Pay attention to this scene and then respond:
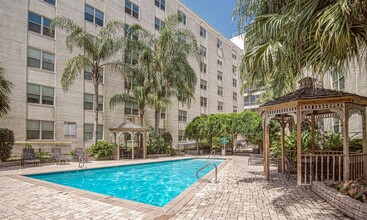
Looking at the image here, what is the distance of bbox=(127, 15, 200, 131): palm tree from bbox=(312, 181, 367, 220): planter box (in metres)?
15.4

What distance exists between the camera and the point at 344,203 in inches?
210

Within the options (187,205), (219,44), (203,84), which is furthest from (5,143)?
(219,44)

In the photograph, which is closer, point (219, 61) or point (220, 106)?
point (219, 61)

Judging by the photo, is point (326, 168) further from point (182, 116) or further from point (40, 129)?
point (182, 116)

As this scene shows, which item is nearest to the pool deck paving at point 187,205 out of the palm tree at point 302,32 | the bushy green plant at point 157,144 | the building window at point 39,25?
the palm tree at point 302,32

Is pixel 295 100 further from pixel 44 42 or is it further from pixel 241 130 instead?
pixel 44 42

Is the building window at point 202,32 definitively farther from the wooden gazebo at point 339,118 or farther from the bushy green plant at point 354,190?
the bushy green plant at point 354,190

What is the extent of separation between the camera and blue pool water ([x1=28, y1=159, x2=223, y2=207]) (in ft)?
30.2

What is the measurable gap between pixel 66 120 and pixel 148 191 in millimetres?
13617

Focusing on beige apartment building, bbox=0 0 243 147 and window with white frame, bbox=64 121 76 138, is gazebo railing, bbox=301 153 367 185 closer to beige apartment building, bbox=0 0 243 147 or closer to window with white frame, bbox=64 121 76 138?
beige apartment building, bbox=0 0 243 147

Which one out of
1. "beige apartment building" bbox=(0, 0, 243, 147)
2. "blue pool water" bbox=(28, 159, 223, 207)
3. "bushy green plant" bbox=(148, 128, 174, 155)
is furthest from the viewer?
"bushy green plant" bbox=(148, 128, 174, 155)

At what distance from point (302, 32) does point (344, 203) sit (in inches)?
155

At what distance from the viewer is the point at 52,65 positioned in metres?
20.1

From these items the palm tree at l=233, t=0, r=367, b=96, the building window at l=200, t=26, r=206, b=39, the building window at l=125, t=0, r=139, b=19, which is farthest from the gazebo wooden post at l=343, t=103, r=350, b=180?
the building window at l=200, t=26, r=206, b=39
